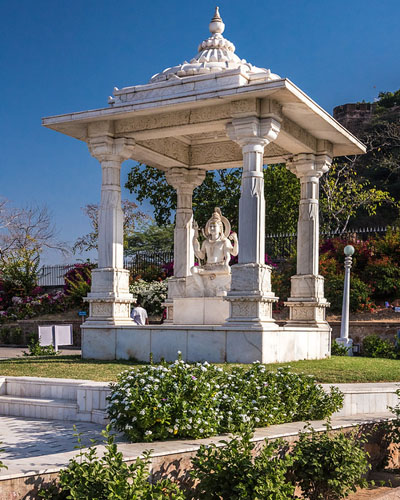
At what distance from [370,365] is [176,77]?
5.99m

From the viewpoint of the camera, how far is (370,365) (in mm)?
11680

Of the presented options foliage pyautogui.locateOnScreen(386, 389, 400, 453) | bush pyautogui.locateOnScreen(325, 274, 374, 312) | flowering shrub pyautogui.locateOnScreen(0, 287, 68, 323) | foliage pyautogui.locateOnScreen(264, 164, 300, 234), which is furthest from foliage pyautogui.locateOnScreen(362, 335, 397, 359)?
flowering shrub pyautogui.locateOnScreen(0, 287, 68, 323)

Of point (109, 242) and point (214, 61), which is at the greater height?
point (214, 61)

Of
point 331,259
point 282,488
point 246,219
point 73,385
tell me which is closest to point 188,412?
point 282,488

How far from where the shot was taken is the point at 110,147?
12953 mm

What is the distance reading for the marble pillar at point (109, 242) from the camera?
12852 mm

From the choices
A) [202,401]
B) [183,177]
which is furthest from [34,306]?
[202,401]

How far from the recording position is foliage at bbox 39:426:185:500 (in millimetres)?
4574

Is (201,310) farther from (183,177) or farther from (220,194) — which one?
(220,194)

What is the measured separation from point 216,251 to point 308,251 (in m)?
1.87

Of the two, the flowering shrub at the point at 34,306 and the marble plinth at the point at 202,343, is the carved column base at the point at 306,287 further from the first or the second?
the flowering shrub at the point at 34,306

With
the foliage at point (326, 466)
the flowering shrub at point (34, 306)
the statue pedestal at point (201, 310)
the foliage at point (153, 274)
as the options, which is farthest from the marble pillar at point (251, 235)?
the flowering shrub at point (34, 306)

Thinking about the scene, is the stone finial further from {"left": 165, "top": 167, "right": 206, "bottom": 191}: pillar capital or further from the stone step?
the stone step

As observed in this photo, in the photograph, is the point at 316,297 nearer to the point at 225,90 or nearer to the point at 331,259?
the point at 225,90
